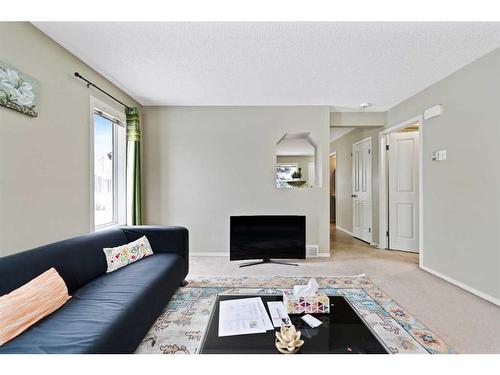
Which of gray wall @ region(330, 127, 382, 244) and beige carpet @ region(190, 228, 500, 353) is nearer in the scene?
beige carpet @ region(190, 228, 500, 353)

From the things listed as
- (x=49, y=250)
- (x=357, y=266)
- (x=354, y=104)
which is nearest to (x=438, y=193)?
(x=357, y=266)

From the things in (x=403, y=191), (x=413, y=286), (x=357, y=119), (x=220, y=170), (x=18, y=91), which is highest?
(x=357, y=119)

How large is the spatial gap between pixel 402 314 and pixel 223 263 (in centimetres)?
224

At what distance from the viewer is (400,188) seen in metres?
4.06

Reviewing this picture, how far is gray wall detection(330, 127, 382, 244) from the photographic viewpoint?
14.3 feet

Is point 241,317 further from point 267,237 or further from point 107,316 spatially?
point 267,237

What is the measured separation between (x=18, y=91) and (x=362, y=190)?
5.13 meters

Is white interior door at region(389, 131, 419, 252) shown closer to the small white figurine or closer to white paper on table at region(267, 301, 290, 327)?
white paper on table at region(267, 301, 290, 327)

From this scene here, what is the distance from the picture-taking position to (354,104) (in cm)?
367

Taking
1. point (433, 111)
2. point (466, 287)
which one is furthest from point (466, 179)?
point (466, 287)

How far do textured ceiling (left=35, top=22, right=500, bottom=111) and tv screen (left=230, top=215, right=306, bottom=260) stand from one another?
179 cm

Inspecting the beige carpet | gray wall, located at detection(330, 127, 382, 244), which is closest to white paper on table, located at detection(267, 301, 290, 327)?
the beige carpet

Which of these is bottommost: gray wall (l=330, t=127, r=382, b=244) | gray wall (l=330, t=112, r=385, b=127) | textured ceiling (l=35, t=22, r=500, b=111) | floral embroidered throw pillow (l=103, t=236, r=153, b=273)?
floral embroidered throw pillow (l=103, t=236, r=153, b=273)

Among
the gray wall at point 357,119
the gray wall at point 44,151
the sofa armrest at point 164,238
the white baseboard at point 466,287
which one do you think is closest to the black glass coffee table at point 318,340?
the sofa armrest at point 164,238
